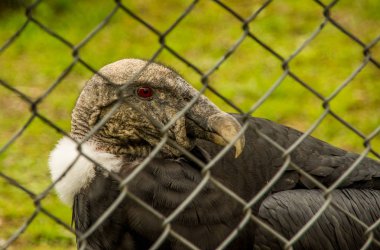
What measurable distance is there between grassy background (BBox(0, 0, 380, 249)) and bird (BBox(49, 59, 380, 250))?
5.53 feet

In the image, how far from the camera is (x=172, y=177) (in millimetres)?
3301

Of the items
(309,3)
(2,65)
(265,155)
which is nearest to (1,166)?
(2,65)

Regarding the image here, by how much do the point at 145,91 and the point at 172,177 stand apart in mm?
402

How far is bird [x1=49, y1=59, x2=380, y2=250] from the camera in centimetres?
323

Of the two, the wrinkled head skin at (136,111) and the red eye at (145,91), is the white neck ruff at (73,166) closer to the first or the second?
the wrinkled head skin at (136,111)

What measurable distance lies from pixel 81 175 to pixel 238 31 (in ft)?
16.5

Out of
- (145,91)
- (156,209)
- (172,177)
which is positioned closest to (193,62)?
(145,91)

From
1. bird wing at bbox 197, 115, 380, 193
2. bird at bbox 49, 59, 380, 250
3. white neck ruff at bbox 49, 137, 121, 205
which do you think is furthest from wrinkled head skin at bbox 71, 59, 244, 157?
bird wing at bbox 197, 115, 380, 193

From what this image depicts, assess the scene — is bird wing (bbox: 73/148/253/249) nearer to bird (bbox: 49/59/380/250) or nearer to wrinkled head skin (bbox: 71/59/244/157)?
bird (bbox: 49/59/380/250)

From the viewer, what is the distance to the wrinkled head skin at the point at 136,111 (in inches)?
131

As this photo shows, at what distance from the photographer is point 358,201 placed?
3.67 meters

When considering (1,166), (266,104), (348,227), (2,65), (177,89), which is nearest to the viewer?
(177,89)

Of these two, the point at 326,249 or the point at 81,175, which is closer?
the point at 81,175

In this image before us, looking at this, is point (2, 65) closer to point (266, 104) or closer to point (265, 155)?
point (266, 104)
